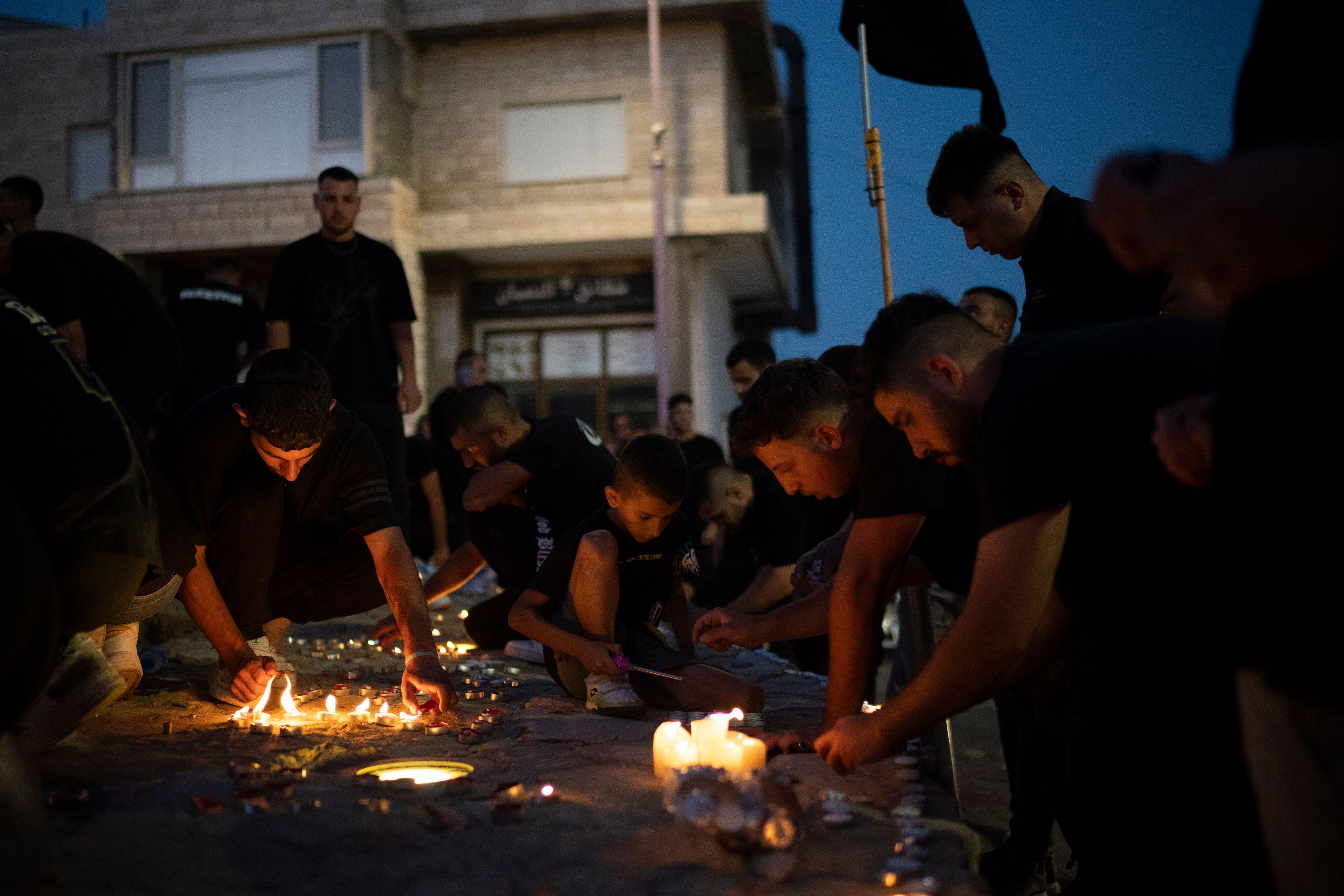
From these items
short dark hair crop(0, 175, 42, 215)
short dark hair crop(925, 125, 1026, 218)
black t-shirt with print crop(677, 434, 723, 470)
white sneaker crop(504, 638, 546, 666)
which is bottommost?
white sneaker crop(504, 638, 546, 666)

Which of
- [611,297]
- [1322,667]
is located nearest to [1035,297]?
[1322,667]

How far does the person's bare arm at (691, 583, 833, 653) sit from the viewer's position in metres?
3.31

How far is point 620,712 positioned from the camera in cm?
352

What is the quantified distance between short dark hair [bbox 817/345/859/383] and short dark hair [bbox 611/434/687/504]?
0.64 meters

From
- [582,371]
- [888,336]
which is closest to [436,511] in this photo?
[888,336]

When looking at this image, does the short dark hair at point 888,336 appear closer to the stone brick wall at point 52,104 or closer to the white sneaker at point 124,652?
the white sneaker at point 124,652

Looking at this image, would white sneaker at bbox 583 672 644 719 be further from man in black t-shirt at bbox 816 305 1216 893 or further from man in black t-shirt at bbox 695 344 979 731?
man in black t-shirt at bbox 816 305 1216 893

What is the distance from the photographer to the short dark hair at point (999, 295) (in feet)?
16.6

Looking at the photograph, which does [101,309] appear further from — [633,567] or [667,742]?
[667,742]

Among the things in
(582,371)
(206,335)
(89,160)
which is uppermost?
(89,160)

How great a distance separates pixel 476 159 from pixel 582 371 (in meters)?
3.85

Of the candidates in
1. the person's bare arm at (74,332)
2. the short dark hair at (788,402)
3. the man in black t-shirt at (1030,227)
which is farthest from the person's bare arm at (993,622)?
the person's bare arm at (74,332)

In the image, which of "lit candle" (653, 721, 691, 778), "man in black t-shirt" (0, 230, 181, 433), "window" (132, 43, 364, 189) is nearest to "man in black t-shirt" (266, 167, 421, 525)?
"man in black t-shirt" (0, 230, 181, 433)

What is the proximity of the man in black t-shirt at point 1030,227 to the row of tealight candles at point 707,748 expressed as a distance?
1.86 m
